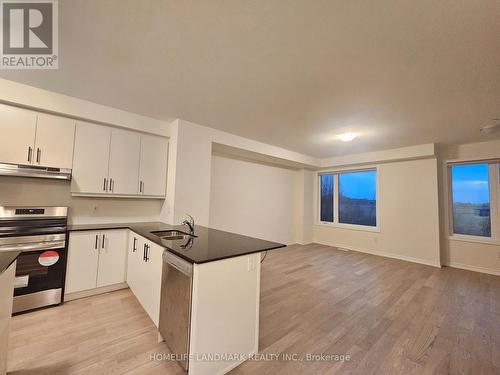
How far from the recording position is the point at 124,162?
3051 mm

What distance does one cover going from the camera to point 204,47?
175 centimetres

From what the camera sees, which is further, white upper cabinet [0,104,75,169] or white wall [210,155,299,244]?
white wall [210,155,299,244]

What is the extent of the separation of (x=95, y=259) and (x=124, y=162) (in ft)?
4.59

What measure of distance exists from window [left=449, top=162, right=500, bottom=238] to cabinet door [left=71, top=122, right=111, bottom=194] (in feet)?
22.5

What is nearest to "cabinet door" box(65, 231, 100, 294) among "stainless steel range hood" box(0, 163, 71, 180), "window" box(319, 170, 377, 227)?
"stainless steel range hood" box(0, 163, 71, 180)

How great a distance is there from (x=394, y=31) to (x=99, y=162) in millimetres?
3601

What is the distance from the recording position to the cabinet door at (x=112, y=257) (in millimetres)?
2693

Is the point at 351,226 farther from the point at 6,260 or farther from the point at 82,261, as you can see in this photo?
the point at 6,260

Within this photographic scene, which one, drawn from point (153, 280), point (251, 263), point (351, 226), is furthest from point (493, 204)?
point (153, 280)

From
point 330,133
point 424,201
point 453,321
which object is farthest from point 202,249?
point 424,201

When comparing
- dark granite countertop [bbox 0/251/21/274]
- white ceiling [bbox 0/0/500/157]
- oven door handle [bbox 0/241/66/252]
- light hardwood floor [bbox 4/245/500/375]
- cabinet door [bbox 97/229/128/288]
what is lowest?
light hardwood floor [bbox 4/245/500/375]

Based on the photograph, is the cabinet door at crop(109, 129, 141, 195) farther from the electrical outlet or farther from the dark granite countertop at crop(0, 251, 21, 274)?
the electrical outlet

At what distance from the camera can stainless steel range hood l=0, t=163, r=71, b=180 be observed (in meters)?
2.23

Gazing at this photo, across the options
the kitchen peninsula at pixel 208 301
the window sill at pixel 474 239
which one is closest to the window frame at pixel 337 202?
the window sill at pixel 474 239
